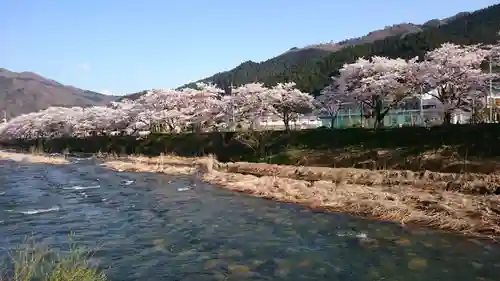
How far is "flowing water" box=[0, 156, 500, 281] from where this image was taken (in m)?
10.5

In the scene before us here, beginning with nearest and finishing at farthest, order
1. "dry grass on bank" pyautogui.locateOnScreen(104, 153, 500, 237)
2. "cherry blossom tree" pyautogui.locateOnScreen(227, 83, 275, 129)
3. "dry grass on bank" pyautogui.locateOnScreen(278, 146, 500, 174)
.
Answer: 1. "dry grass on bank" pyautogui.locateOnScreen(104, 153, 500, 237)
2. "dry grass on bank" pyautogui.locateOnScreen(278, 146, 500, 174)
3. "cherry blossom tree" pyautogui.locateOnScreen(227, 83, 275, 129)

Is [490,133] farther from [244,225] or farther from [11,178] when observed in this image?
[11,178]

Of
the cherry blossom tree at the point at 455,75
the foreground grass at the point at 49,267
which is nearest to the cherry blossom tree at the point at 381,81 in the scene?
the cherry blossom tree at the point at 455,75

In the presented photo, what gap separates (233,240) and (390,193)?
10100 millimetres

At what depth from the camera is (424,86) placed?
118 ft

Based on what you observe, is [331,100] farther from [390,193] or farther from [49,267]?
[49,267]

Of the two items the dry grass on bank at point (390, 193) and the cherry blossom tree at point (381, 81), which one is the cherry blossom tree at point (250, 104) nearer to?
the cherry blossom tree at point (381, 81)

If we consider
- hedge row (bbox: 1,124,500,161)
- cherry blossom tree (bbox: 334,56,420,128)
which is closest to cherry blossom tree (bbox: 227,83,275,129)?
hedge row (bbox: 1,124,500,161)

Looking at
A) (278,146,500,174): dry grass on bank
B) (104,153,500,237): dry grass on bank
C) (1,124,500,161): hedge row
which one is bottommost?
(104,153,500,237): dry grass on bank

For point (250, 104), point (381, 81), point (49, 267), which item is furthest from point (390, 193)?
point (250, 104)

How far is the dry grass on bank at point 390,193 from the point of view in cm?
1555

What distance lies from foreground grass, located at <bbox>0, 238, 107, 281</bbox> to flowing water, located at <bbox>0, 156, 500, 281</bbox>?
1.07 meters

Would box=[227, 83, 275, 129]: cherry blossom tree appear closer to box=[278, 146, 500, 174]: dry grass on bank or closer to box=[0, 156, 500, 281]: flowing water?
box=[278, 146, 500, 174]: dry grass on bank

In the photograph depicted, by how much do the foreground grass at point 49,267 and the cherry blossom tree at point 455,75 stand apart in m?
29.1
